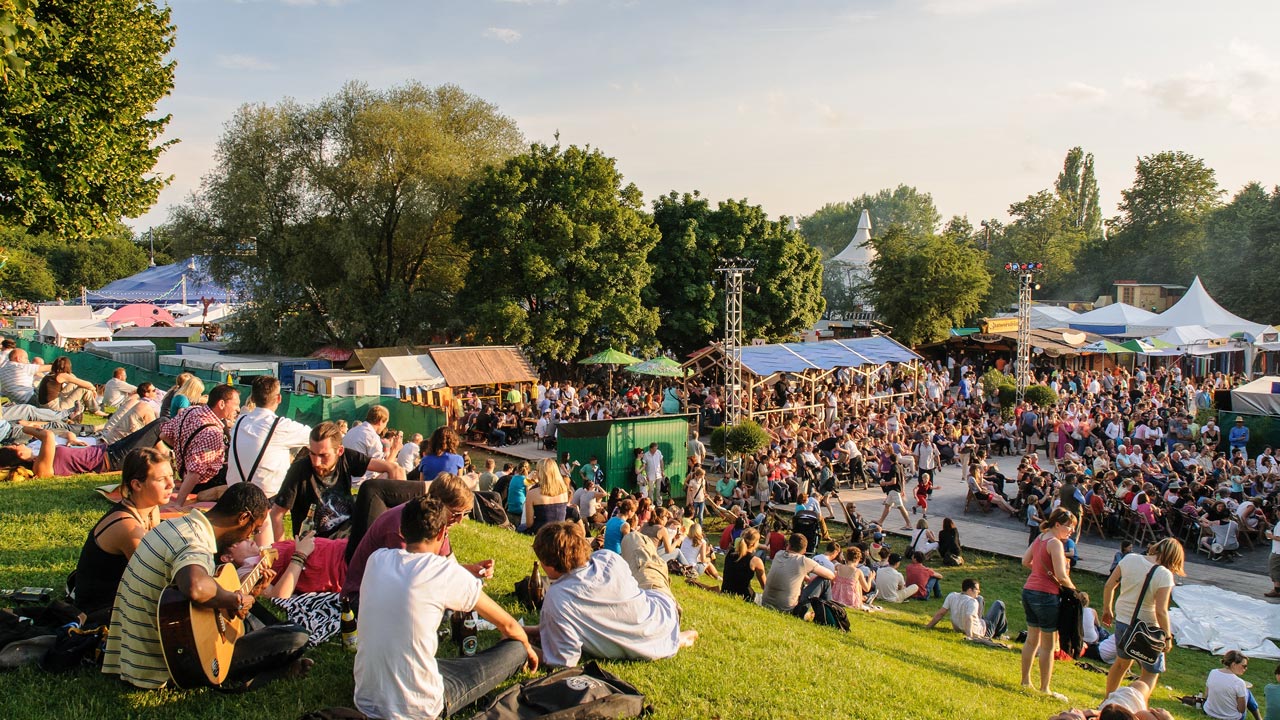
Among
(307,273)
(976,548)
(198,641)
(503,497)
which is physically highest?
(307,273)

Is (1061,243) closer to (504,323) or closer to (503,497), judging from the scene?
(504,323)

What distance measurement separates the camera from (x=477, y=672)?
4.25 meters

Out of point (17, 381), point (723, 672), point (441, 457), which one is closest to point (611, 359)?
point (17, 381)

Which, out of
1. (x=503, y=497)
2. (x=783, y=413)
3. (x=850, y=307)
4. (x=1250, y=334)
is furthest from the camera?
(x=850, y=307)

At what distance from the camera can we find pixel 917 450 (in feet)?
59.9

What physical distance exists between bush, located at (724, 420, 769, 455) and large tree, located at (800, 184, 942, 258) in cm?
9314

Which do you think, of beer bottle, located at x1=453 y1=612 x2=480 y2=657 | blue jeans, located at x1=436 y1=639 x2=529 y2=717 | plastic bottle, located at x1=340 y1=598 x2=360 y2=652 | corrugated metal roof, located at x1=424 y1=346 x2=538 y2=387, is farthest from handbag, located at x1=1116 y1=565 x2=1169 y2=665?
corrugated metal roof, located at x1=424 y1=346 x2=538 y2=387

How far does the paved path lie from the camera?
497 inches

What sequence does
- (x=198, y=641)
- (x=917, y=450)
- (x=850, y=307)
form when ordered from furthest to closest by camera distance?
(x=850, y=307)
(x=917, y=450)
(x=198, y=641)

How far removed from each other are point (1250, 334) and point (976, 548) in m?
30.5

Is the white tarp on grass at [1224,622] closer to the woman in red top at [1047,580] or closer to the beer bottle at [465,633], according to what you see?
Result: the woman in red top at [1047,580]

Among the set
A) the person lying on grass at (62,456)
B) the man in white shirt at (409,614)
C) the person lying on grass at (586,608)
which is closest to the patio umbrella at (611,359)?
the person lying on grass at (62,456)

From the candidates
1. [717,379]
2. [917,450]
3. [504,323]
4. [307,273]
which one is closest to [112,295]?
[307,273]

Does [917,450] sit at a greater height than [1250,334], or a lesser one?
lesser
